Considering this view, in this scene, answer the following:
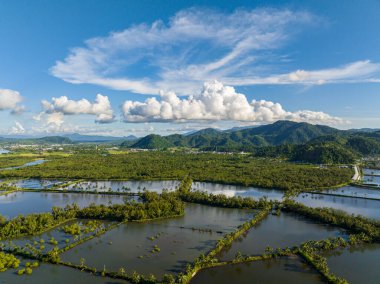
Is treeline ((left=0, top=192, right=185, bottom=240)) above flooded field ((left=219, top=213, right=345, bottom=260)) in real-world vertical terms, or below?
above

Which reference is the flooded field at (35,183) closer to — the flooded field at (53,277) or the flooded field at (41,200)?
the flooded field at (41,200)

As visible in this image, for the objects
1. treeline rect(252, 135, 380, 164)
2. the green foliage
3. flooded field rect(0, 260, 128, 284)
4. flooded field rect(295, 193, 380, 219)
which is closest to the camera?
flooded field rect(0, 260, 128, 284)

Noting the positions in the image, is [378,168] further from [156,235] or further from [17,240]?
[17,240]

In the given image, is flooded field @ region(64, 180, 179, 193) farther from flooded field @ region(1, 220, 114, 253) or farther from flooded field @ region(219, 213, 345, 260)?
flooded field @ region(219, 213, 345, 260)

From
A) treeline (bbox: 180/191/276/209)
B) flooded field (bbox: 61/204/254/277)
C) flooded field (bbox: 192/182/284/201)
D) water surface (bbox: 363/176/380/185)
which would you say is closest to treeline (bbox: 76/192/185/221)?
flooded field (bbox: 61/204/254/277)

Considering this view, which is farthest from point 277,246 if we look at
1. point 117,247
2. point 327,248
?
point 117,247

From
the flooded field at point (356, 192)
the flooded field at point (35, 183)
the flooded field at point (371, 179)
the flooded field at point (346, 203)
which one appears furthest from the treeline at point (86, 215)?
the flooded field at point (371, 179)
